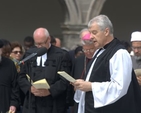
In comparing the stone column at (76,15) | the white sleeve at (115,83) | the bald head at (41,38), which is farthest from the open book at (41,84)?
the stone column at (76,15)

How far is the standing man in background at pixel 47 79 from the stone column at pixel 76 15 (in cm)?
609

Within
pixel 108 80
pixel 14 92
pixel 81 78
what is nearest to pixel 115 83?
pixel 108 80

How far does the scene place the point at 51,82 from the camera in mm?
5457

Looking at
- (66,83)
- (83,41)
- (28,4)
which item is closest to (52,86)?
(66,83)

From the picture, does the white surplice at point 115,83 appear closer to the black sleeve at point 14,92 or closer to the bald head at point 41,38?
the bald head at point 41,38

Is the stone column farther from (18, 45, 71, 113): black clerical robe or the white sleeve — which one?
the white sleeve

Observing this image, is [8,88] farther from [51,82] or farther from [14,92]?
[51,82]

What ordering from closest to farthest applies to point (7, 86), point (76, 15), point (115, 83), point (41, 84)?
point (115, 83)
point (41, 84)
point (7, 86)
point (76, 15)

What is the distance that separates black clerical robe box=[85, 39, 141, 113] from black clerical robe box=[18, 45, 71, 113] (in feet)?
3.90

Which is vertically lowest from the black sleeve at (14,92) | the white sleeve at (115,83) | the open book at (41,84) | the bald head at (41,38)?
the black sleeve at (14,92)

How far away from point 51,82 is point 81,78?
359mm

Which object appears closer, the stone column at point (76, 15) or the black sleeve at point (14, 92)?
the black sleeve at point (14, 92)

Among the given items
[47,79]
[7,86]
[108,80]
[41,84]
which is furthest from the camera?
[7,86]

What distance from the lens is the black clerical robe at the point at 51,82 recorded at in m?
5.42
